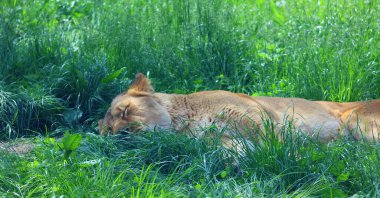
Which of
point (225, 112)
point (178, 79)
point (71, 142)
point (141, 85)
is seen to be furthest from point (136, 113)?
→ point (178, 79)

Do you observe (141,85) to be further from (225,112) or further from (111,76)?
(225,112)

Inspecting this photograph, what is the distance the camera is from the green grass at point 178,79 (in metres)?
4.54

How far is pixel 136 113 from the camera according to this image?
19.3 ft

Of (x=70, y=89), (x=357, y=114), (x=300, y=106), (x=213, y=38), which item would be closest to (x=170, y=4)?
(x=213, y=38)

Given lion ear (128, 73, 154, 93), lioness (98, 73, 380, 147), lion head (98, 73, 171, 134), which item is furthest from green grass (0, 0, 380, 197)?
lion ear (128, 73, 154, 93)

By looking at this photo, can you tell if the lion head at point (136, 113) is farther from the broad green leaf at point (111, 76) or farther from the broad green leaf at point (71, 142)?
the broad green leaf at point (71, 142)

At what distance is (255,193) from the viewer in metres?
4.38

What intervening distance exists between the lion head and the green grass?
0.77 feet

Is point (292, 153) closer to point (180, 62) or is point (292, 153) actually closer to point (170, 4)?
point (180, 62)

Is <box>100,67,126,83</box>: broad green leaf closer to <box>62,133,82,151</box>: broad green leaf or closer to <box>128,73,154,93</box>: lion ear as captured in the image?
<box>128,73,154,93</box>: lion ear

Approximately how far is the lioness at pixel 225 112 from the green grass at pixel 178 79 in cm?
36

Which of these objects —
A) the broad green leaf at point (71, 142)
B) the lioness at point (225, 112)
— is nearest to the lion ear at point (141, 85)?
the lioness at point (225, 112)

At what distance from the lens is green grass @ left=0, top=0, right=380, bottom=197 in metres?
4.54

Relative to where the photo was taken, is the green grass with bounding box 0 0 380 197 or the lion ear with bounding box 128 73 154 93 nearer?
the green grass with bounding box 0 0 380 197
